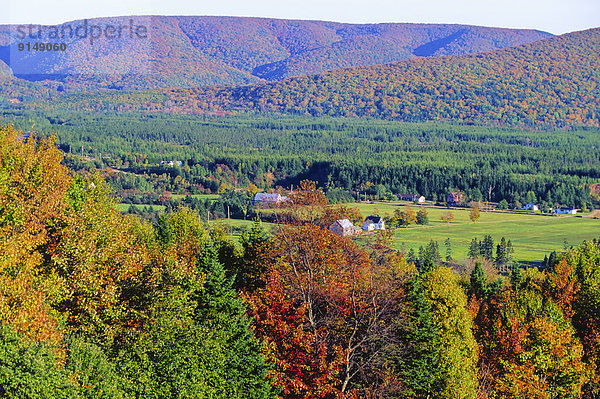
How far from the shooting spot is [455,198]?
13150 centimetres

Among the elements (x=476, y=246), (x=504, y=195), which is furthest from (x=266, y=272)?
(x=504, y=195)

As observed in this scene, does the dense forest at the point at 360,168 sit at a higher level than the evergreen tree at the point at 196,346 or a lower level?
lower

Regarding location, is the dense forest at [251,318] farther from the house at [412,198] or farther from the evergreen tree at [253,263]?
the house at [412,198]

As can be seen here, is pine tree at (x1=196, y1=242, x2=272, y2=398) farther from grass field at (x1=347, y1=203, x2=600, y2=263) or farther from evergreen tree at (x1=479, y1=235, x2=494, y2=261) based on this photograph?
evergreen tree at (x1=479, y1=235, x2=494, y2=261)

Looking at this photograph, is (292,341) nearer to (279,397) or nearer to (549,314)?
(279,397)

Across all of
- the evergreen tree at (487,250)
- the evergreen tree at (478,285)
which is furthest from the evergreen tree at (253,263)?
the evergreen tree at (487,250)

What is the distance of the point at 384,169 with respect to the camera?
5822 inches

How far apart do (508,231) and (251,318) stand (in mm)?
75412

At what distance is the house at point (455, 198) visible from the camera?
129625 mm

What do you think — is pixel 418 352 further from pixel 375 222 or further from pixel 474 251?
pixel 375 222

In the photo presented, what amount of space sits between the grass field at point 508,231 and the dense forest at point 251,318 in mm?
40267

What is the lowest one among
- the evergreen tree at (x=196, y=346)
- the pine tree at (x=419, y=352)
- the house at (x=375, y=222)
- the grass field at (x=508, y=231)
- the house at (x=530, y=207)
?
the house at (x=530, y=207)

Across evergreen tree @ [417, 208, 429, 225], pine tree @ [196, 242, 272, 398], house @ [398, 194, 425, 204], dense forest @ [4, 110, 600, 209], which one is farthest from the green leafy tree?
house @ [398, 194, 425, 204]

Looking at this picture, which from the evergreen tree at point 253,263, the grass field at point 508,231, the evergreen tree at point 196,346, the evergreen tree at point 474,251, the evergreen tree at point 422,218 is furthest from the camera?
the evergreen tree at point 422,218
